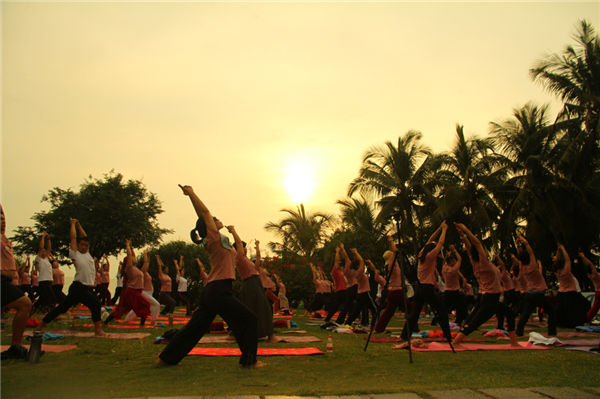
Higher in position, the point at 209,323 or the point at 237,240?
the point at 237,240

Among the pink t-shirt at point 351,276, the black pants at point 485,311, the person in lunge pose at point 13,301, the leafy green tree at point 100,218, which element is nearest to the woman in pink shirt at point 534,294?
the black pants at point 485,311

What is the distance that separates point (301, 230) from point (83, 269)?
27.1 m

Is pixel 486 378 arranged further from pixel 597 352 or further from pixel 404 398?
pixel 597 352

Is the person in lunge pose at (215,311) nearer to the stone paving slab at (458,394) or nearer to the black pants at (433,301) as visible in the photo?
the stone paving slab at (458,394)

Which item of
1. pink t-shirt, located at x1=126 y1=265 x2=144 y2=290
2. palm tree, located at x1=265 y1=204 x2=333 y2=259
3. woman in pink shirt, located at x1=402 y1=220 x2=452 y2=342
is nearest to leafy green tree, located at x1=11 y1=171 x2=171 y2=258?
palm tree, located at x1=265 y1=204 x2=333 y2=259

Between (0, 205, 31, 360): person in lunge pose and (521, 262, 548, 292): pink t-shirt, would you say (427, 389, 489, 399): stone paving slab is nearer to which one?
(0, 205, 31, 360): person in lunge pose

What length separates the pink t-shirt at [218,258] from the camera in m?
6.41

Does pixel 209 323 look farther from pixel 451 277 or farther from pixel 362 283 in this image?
pixel 362 283

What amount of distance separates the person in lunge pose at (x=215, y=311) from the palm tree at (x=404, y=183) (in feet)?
73.7

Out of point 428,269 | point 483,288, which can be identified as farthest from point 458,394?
point 483,288

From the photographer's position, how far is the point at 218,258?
21.3 feet

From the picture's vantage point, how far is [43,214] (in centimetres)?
3066

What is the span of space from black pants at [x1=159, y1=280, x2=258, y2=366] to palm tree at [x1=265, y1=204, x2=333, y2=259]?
28.4 meters

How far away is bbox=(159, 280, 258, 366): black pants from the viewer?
6.16 meters
